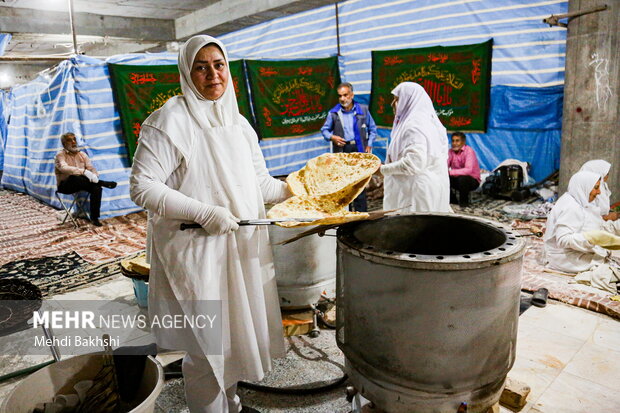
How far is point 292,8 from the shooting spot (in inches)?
343

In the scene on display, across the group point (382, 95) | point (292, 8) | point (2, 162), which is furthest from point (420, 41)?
point (2, 162)

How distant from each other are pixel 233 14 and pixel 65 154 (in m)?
5.11

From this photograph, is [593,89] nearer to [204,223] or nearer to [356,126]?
[356,126]

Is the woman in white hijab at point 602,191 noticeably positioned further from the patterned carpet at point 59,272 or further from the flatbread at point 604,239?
the patterned carpet at point 59,272

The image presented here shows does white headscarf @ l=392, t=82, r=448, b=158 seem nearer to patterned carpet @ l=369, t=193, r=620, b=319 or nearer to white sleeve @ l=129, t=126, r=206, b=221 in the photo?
patterned carpet @ l=369, t=193, r=620, b=319

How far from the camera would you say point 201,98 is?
197 centimetres

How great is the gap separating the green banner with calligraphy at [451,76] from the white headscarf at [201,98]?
258 inches

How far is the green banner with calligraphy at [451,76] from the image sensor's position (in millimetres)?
7465

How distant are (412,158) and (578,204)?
1.78 meters

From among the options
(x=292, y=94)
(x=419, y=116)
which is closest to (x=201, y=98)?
(x=419, y=116)

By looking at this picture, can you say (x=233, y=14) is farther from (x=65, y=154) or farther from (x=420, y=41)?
(x=65, y=154)

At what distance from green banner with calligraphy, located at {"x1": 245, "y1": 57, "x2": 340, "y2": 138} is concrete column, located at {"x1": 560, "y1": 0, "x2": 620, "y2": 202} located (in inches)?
178

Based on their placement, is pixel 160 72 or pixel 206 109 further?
pixel 160 72

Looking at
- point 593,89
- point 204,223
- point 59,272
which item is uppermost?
point 593,89
